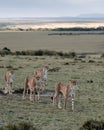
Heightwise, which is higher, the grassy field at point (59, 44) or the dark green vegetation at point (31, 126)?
the dark green vegetation at point (31, 126)

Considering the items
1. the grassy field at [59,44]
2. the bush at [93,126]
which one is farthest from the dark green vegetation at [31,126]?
the grassy field at [59,44]

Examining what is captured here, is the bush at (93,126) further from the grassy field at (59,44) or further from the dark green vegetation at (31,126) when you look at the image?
the grassy field at (59,44)

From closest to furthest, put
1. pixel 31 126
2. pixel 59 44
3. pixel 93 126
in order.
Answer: pixel 31 126
pixel 93 126
pixel 59 44

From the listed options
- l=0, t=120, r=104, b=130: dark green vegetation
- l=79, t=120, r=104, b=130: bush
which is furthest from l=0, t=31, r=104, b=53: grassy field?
l=0, t=120, r=104, b=130: dark green vegetation

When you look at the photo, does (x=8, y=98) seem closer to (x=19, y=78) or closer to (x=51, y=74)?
(x=19, y=78)

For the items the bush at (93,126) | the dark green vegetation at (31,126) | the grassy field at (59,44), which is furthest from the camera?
the grassy field at (59,44)

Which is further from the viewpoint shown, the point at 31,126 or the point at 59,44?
the point at 59,44

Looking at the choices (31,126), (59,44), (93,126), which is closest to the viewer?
(31,126)

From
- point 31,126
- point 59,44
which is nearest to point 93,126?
point 31,126

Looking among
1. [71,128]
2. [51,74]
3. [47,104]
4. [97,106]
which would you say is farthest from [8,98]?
[51,74]

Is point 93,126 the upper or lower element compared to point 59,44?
upper

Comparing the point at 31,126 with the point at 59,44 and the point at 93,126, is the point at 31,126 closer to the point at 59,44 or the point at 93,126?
the point at 93,126

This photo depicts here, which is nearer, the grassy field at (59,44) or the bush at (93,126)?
the bush at (93,126)

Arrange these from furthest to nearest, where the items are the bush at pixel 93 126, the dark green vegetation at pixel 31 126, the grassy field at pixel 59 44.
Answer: the grassy field at pixel 59 44 → the bush at pixel 93 126 → the dark green vegetation at pixel 31 126
